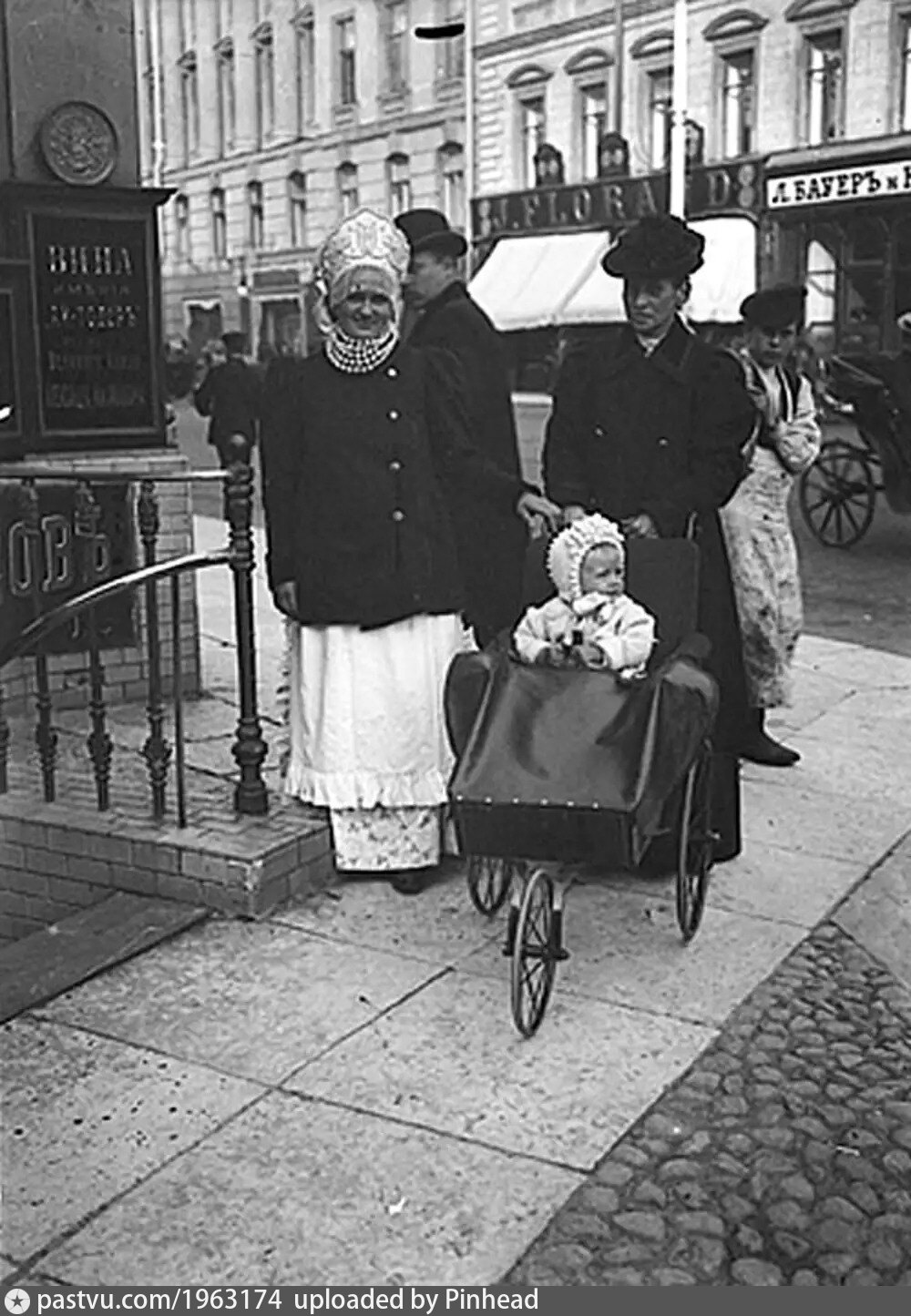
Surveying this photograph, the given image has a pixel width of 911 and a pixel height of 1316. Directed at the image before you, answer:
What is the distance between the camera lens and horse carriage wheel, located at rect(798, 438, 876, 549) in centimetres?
1173

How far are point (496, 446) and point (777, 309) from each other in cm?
136

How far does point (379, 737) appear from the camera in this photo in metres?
4.60

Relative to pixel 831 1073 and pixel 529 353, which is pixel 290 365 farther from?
pixel 529 353

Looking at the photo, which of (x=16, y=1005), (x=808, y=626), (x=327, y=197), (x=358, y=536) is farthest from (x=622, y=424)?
(x=327, y=197)

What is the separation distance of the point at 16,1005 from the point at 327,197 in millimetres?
16372

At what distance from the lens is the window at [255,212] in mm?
17141

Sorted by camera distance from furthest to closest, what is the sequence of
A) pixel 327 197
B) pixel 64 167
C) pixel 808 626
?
pixel 327 197 → pixel 808 626 → pixel 64 167

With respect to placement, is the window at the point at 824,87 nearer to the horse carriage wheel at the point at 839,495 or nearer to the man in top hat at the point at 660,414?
the horse carriage wheel at the point at 839,495

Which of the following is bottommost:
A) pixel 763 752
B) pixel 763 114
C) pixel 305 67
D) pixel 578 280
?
pixel 763 752

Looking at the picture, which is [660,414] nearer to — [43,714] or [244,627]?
[244,627]

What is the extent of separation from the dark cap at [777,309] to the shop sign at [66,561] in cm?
244

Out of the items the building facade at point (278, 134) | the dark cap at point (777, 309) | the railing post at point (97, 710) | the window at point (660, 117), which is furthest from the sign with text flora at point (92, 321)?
the window at point (660, 117)

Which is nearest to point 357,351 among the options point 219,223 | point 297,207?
point 219,223

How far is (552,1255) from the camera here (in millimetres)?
2848
